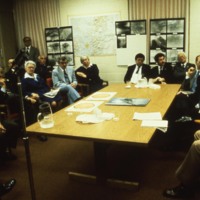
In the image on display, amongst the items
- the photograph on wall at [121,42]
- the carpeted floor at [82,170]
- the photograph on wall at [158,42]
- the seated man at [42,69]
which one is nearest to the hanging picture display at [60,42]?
the seated man at [42,69]

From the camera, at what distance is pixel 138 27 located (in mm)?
5973

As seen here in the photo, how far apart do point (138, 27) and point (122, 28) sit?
1.20 ft

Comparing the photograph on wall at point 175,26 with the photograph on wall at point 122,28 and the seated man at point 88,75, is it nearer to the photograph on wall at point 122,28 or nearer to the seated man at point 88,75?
the photograph on wall at point 122,28

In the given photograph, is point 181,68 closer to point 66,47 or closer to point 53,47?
point 66,47

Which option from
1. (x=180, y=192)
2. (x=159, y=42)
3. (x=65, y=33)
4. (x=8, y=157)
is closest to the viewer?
(x=180, y=192)

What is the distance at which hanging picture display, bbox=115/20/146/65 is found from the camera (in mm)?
5969

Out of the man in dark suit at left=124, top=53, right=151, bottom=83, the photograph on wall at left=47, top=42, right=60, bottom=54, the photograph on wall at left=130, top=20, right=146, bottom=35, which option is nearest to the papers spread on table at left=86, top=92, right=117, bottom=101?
the man in dark suit at left=124, top=53, right=151, bottom=83

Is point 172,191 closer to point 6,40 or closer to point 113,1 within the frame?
point 113,1

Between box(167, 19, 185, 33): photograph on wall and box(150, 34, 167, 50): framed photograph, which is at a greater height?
box(167, 19, 185, 33): photograph on wall

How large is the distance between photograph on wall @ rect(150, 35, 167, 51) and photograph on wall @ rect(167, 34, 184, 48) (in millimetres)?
82

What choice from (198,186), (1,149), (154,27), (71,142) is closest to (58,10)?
(154,27)

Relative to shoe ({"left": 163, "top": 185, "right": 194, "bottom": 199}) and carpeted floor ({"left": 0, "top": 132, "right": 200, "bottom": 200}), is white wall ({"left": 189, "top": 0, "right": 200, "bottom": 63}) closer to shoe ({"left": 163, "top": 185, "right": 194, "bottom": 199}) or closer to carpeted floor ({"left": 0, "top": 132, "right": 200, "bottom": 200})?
carpeted floor ({"left": 0, "top": 132, "right": 200, "bottom": 200})

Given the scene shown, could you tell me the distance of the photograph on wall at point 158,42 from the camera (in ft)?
19.1

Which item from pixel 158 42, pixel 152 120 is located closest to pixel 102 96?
pixel 152 120
